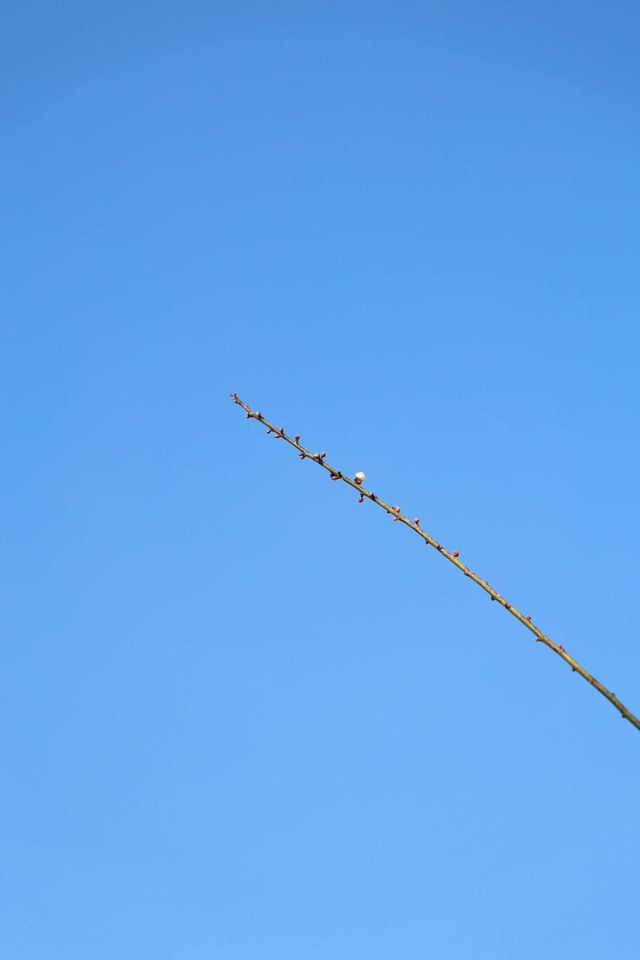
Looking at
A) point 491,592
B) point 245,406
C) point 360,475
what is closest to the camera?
point 491,592

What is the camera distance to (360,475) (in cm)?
432

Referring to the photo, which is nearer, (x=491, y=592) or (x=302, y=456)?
(x=491, y=592)

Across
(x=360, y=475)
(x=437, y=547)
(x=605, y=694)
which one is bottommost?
(x=605, y=694)

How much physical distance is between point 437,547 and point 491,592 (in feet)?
1.03

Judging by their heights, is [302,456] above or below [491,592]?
above

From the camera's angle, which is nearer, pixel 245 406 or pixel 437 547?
pixel 437 547

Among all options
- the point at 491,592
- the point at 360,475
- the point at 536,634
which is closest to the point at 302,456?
the point at 360,475

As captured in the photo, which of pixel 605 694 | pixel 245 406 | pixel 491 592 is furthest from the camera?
pixel 245 406

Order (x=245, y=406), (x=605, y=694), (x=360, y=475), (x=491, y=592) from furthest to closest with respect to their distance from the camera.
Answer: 1. (x=245, y=406)
2. (x=360, y=475)
3. (x=491, y=592)
4. (x=605, y=694)

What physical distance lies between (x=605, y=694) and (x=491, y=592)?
608 millimetres

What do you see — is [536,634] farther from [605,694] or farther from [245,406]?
[245,406]

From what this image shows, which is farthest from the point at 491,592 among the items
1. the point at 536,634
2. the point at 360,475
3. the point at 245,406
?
the point at 245,406

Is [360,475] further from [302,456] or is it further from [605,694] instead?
[605,694]

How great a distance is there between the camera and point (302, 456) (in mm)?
4344
